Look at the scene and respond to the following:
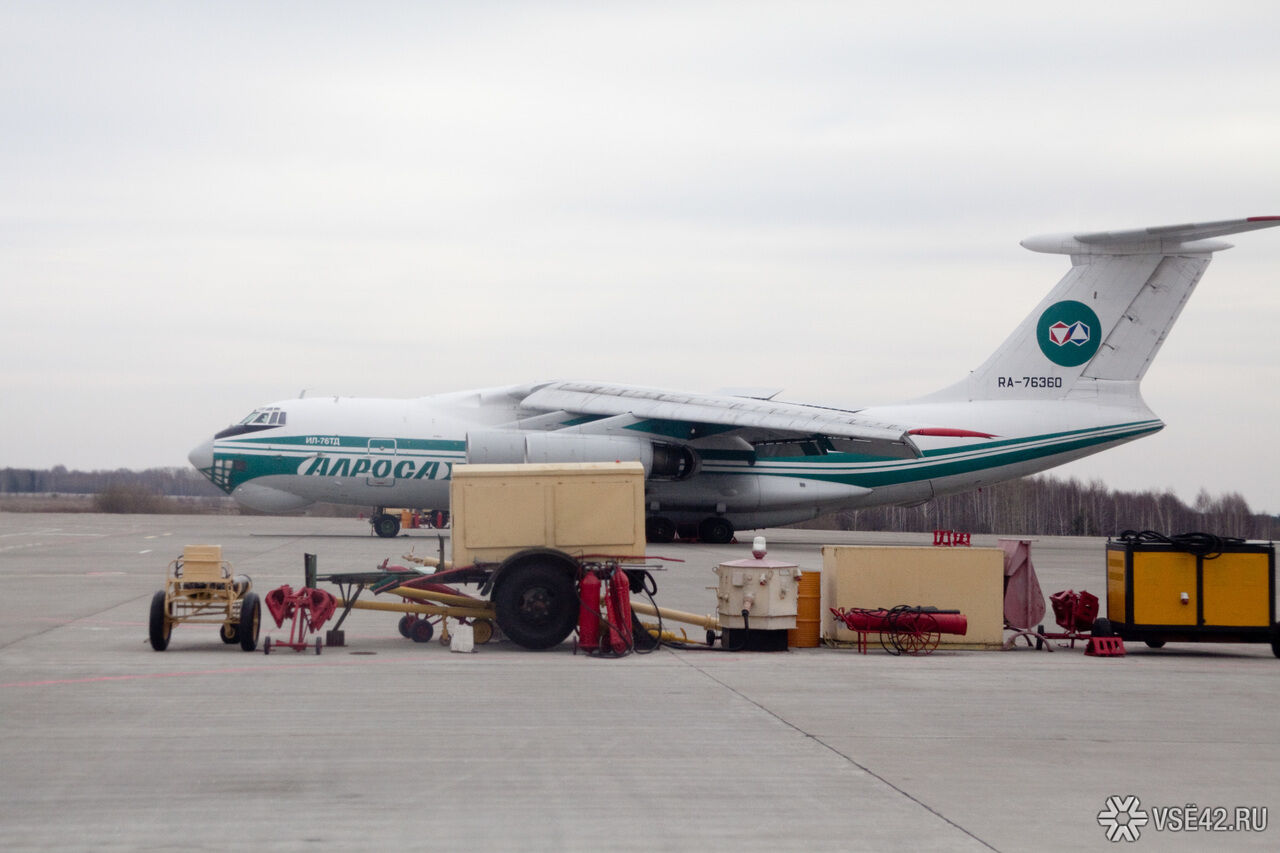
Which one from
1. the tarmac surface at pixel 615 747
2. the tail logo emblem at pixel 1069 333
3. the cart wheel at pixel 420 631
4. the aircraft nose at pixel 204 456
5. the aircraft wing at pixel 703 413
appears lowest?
the tarmac surface at pixel 615 747

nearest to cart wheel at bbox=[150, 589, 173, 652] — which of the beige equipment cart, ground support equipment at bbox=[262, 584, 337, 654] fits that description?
the beige equipment cart

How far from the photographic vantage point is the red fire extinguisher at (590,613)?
13.3 meters

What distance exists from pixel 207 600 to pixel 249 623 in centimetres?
56

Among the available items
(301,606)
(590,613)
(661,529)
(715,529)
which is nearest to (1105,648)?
(590,613)

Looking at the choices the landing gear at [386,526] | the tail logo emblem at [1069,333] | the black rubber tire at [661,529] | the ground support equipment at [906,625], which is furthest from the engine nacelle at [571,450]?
the ground support equipment at [906,625]

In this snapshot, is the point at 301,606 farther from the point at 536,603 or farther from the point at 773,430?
the point at 773,430

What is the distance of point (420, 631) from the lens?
14.2 metres

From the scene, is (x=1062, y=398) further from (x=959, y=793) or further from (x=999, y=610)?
(x=959, y=793)

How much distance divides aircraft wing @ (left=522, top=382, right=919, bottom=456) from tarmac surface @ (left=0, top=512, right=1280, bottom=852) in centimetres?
1545

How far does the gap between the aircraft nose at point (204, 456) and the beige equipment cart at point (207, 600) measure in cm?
2051

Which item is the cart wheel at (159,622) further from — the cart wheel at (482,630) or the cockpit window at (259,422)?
the cockpit window at (259,422)

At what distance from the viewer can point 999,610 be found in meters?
14.5

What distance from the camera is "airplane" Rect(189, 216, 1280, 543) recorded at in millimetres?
31469

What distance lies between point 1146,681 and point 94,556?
19.8m
